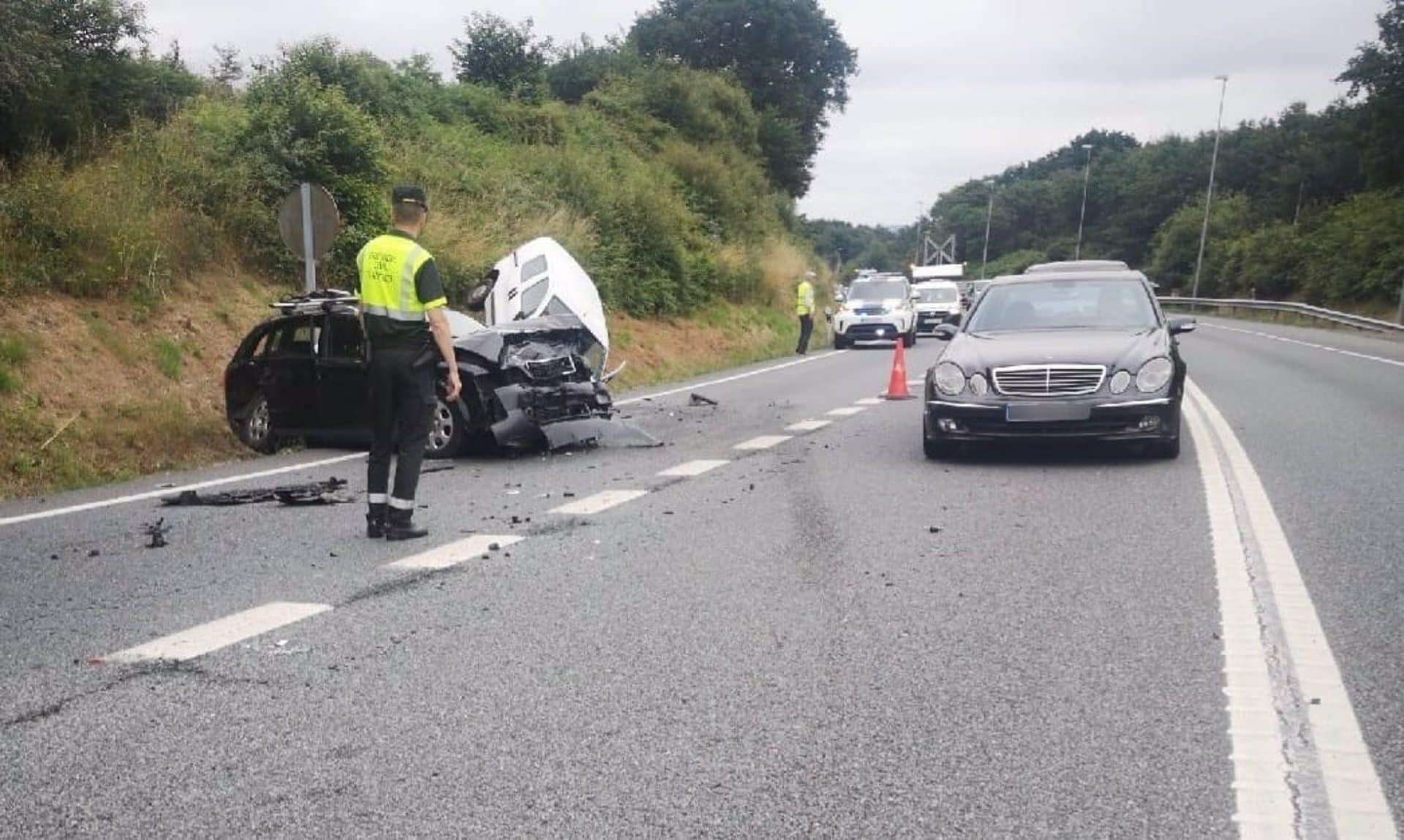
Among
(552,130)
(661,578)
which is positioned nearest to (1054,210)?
(552,130)

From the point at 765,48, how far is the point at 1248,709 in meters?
63.4

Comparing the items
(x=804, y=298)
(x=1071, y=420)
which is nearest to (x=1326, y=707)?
(x=1071, y=420)

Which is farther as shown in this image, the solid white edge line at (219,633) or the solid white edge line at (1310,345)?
the solid white edge line at (1310,345)

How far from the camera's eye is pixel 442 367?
32.6 ft

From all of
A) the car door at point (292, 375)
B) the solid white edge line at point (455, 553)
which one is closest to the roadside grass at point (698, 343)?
the car door at point (292, 375)

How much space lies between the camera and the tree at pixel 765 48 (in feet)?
207

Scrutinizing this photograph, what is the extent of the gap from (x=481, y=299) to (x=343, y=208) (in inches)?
299

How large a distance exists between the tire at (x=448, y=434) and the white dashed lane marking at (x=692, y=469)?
1.96m

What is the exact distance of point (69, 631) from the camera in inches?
209

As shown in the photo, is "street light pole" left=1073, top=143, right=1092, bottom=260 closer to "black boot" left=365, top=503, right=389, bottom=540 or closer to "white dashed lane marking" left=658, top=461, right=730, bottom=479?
"white dashed lane marking" left=658, top=461, right=730, bottom=479

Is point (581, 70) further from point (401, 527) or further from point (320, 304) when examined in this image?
point (401, 527)

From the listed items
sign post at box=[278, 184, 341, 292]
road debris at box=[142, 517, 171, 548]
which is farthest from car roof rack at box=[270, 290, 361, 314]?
road debris at box=[142, 517, 171, 548]

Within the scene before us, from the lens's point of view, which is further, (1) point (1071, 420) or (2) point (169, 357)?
(2) point (169, 357)

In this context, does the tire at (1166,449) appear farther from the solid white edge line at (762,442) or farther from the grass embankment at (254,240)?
the grass embankment at (254,240)
